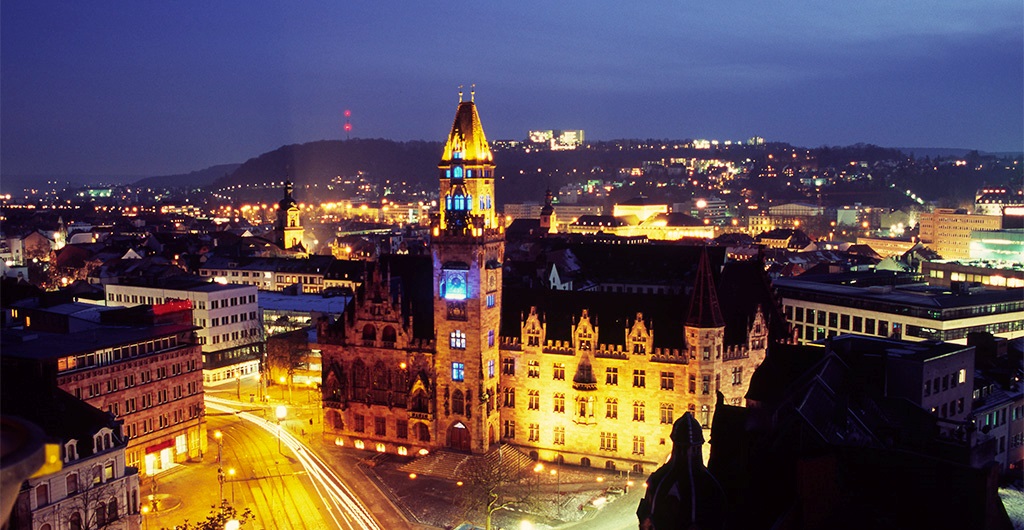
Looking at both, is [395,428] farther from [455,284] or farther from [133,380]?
[133,380]

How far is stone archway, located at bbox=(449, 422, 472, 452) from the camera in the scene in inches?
3127

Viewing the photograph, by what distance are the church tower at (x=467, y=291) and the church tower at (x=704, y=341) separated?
699 inches

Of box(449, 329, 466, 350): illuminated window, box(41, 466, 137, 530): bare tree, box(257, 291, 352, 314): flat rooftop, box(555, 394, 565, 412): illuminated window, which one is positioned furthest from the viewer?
box(257, 291, 352, 314): flat rooftop

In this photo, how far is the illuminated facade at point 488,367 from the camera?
7444 cm

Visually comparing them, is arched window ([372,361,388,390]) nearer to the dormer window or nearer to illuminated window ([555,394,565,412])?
illuminated window ([555,394,565,412])

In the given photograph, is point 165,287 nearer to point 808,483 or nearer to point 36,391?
point 36,391

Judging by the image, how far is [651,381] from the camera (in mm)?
74688

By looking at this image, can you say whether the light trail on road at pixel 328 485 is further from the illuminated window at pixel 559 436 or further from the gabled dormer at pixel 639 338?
the gabled dormer at pixel 639 338

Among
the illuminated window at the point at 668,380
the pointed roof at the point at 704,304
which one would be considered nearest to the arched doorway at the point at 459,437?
the illuminated window at the point at 668,380

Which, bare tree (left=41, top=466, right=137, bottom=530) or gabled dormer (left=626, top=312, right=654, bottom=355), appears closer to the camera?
bare tree (left=41, top=466, right=137, bottom=530)

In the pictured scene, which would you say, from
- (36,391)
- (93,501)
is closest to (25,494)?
(93,501)

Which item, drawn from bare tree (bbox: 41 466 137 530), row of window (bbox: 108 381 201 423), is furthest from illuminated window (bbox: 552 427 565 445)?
bare tree (bbox: 41 466 137 530)

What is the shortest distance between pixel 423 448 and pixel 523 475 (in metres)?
10.4

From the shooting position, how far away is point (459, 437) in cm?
7988
